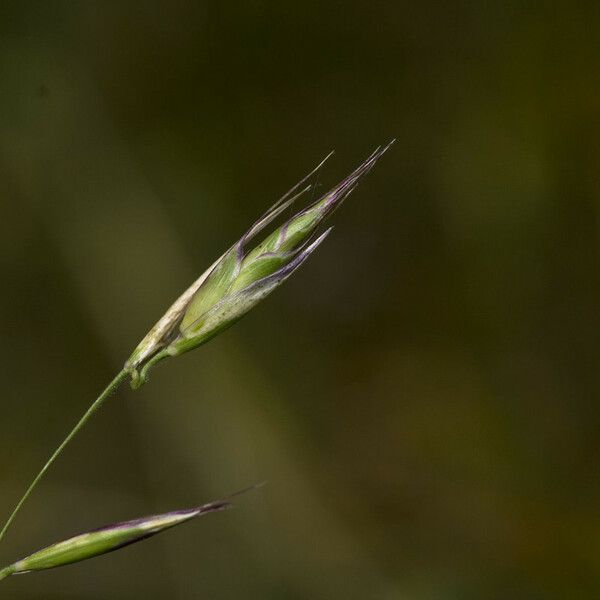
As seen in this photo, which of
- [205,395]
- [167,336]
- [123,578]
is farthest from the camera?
[205,395]

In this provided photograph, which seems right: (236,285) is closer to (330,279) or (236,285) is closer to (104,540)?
(104,540)

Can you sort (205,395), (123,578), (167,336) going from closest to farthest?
(167,336) → (123,578) → (205,395)

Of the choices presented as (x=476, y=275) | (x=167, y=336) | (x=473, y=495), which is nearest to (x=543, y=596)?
(x=473, y=495)

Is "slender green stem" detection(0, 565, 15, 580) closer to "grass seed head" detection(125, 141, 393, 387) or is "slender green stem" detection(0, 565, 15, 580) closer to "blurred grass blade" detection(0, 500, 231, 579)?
"blurred grass blade" detection(0, 500, 231, 579)

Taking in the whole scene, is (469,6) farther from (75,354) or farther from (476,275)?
(75,354)

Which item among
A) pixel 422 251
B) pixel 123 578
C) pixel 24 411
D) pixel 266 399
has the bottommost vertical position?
pixel 123 578

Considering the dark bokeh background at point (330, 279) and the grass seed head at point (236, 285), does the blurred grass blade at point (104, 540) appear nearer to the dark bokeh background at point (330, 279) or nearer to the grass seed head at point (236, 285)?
the grass seed head at point (236, 285)

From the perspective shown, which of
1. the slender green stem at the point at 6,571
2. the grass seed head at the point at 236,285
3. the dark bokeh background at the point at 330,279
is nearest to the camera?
the slender green stem at the point at 6,571

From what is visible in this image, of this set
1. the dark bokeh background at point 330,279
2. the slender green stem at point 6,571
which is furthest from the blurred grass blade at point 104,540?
the dark bokeh background at point 330,279
